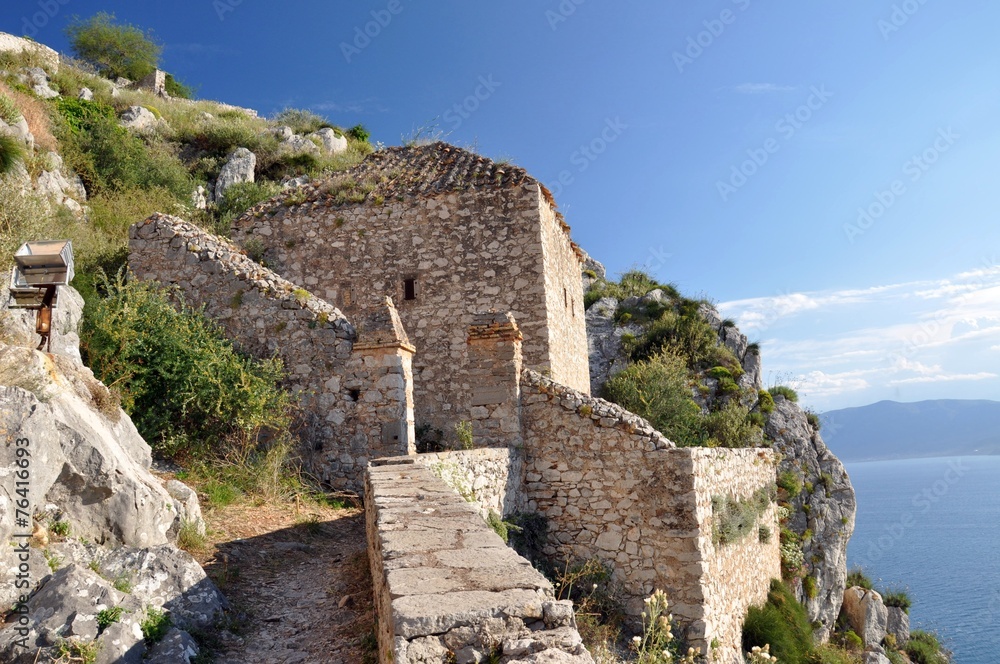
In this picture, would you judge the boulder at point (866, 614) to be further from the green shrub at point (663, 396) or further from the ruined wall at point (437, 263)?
the ruined wall at point (437, 263)

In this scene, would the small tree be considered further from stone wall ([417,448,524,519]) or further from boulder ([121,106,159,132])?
stone wall ([417,448,524,519])

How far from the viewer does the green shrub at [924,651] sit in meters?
18.3

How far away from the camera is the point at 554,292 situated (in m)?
14.2

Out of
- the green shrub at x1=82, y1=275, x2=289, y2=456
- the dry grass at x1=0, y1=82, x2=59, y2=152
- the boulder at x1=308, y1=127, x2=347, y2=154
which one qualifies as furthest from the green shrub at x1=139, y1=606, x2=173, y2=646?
the boulder at x1=308, y1=127, x2=347, y2=154

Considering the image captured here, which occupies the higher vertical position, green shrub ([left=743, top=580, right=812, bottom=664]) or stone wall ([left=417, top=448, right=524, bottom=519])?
stone wall ([left=417, top=448, right=524, bottom=519])

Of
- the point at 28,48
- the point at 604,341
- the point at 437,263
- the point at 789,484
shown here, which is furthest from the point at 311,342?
the point at 28,48

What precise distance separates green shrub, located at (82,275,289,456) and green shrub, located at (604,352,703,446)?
9260 millimetres

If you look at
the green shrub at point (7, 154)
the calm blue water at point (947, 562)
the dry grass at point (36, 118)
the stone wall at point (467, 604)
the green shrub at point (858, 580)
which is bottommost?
the calm blue water at point (947, 562)

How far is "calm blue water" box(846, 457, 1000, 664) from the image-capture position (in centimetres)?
3135

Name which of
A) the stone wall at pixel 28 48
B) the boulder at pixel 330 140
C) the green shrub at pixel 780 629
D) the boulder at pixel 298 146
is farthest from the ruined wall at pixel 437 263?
the stone wall at pixel 28 48

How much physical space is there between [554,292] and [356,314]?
4.44 m

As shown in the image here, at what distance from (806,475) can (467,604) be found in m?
17.3

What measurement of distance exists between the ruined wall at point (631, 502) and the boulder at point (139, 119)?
24.2m

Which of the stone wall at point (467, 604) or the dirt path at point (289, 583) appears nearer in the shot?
the stone wall at point (467, 604)
